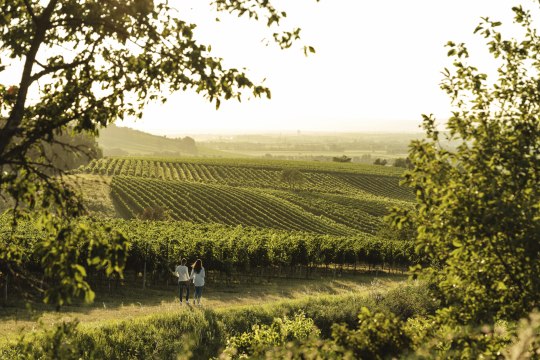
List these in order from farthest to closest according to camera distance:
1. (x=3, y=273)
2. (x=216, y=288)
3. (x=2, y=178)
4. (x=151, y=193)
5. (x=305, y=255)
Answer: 1. (x=151, y=193)
2. (x=305, y=255)
3. (x=216, y=288)
4. (x=3, y=273)
5. (x=2, y=178)

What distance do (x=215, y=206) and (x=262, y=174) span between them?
41711 mm

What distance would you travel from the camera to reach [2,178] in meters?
5.32

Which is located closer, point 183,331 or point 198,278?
point 183,331

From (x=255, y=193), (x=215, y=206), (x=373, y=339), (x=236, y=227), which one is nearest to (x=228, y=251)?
(x=236, y=227)

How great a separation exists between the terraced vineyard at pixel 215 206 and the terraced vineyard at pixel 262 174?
18.4 meters

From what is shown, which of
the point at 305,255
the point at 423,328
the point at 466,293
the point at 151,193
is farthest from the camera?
the point at 151,193

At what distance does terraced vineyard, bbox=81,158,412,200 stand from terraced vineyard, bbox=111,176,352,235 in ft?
60.4

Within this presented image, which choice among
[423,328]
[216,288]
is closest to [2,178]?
[423,328]

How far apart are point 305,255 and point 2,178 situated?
101 feet

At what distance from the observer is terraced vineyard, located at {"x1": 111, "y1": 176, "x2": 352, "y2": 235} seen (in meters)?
64.7

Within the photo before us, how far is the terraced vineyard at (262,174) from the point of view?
323 feet

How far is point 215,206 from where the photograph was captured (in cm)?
6875

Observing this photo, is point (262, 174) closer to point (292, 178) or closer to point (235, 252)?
point (292, 178)

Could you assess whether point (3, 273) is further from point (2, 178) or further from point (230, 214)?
point (230, 214)
